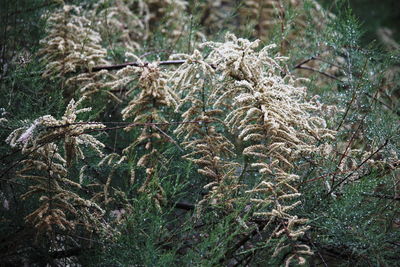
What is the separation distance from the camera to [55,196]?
135 centimetres

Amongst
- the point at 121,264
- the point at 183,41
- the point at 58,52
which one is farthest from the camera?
the point at 183,41

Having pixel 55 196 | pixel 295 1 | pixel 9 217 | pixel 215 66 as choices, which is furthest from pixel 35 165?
pixel 295 1

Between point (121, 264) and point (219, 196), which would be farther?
point (219, 196)

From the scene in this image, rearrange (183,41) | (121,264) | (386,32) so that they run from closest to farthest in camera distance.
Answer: (121,264) < (183,41) < (386,32)

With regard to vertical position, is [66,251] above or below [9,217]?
below

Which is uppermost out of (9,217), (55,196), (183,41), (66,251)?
(183,41)

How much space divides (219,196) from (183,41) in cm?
135

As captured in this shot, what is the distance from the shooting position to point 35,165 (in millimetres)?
1388

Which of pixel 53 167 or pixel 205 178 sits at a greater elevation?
pixel 53 167

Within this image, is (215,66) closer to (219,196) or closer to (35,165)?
(219,196)

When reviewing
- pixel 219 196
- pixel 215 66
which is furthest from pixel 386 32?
pixel 219 196

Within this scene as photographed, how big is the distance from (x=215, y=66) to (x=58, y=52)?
0.74 metres

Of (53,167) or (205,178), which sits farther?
(205,178)

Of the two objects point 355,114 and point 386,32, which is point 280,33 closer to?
point 355,114
